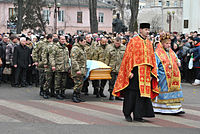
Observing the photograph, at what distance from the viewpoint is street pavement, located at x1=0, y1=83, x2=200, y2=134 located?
839cm

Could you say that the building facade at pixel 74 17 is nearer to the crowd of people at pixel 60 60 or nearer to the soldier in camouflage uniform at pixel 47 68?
the crowd of people at pixel 60 60

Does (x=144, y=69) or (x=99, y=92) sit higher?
(x=144, y=69)

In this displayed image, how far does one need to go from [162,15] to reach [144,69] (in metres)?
75.8

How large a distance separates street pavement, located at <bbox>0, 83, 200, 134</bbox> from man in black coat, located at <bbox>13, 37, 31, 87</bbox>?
3135mm

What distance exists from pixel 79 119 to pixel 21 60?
7.59 metres

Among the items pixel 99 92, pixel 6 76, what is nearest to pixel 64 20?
pixel 6 76

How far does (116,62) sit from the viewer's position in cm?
1309

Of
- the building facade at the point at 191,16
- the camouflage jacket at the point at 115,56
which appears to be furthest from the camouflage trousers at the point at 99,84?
the building facade at the point at 191,16

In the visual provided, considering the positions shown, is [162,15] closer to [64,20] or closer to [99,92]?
[64,20]

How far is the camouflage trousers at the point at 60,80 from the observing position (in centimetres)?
1285

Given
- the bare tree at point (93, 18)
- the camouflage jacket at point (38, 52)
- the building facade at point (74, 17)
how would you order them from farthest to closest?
the building facade at point (74, 17), the bare tree at point (93, 18), the camouflage jacket at point (38, 52)

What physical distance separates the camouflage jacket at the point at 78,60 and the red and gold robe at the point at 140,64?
285 cm

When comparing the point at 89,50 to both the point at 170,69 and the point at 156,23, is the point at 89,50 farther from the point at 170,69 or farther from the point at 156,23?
the point at 156,23

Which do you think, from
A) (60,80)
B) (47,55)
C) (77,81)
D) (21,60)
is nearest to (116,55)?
(77,81)
